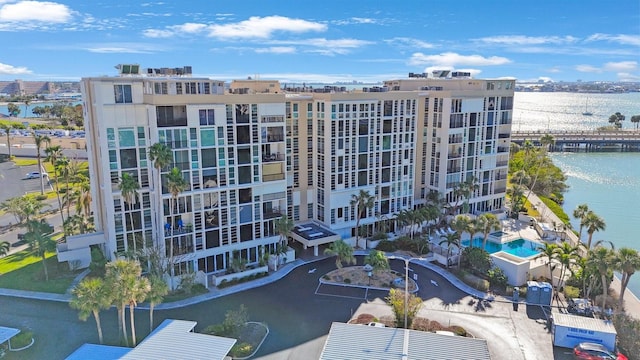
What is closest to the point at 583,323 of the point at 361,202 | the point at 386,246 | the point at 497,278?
the point at 497,278

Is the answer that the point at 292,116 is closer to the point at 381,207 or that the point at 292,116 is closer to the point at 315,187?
the point at 315,187

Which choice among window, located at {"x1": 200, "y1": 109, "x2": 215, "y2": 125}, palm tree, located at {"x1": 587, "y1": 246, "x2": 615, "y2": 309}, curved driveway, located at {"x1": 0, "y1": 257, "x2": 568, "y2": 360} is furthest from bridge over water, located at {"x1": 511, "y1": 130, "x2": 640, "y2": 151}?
window, located at {"x1": 200, "y1": 109, "x2": 215, "y2": 125}

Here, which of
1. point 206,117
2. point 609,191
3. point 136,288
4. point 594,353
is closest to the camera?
point 136,288

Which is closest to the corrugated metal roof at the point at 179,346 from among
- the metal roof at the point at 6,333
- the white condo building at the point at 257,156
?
the metal roof at the point at 6,333

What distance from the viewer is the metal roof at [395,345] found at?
27.8 m

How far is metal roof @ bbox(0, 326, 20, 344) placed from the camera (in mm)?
30828

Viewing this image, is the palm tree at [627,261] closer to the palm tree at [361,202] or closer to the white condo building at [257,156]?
the palm tree at [361,202]

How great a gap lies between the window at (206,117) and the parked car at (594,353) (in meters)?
33.8

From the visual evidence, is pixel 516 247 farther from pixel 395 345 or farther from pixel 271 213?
pixel 395 345

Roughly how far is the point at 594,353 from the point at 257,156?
31.4 meters

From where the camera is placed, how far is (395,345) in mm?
28828

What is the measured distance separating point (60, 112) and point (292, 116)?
13462cm

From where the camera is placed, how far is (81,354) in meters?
27.7

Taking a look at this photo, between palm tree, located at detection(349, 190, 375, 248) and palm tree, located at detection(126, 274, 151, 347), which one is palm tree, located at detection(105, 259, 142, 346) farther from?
palm tree, located at detection(349, 190, 375, 248)
